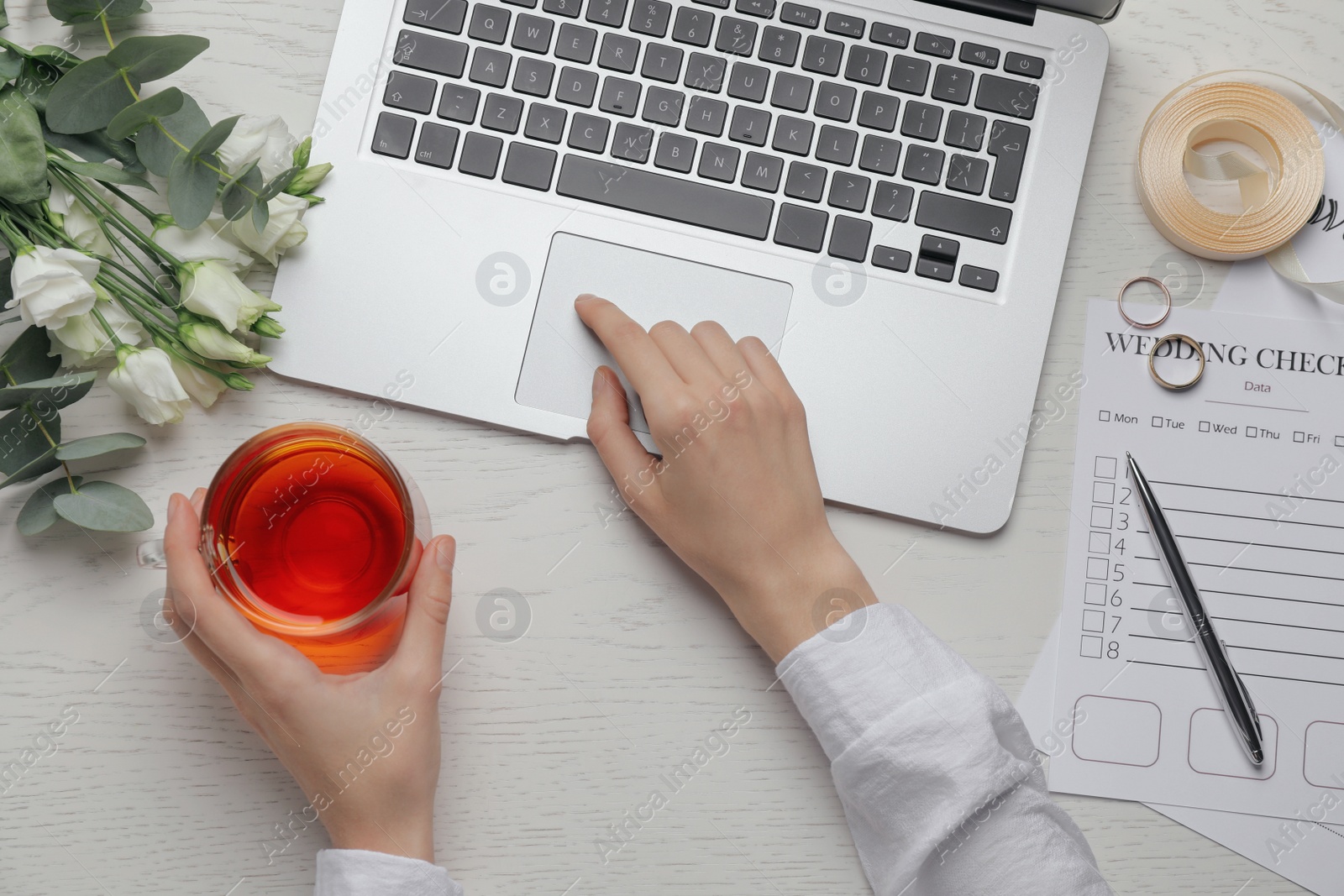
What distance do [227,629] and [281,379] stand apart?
0.23 m

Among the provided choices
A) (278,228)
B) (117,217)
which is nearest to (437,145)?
(278,228)

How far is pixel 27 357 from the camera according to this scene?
27.0 inches

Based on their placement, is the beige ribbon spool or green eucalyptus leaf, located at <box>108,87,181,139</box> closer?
green eucalyptus leaf, located at <box>108,87,181,139</box>

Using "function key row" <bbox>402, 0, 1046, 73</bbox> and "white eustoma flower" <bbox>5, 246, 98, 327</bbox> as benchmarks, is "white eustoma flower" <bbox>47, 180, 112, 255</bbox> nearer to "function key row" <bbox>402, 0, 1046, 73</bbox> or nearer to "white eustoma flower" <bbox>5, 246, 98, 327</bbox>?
"white eustoma flower" <bbox>5, 246, 98, 327</bbox>

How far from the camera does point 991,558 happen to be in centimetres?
76

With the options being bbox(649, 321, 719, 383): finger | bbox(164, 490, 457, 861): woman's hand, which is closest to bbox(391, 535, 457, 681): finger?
bbox(164, 490, 457, 861): woman's hand

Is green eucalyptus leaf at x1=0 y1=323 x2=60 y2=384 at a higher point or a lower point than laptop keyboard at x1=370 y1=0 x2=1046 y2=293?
lower

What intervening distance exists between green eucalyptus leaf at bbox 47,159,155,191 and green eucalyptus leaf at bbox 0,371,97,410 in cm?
15

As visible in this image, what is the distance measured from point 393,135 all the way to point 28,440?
0.37m

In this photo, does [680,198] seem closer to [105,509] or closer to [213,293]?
[213,293]

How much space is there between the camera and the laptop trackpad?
729mm

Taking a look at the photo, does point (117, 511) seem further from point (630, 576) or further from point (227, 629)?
point (630, 576)

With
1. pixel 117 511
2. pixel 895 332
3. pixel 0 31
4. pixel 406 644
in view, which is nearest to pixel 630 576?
pixel 406 644

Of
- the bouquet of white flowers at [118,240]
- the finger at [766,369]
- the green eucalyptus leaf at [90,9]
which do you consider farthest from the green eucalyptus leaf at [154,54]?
the finger at [766,369]
